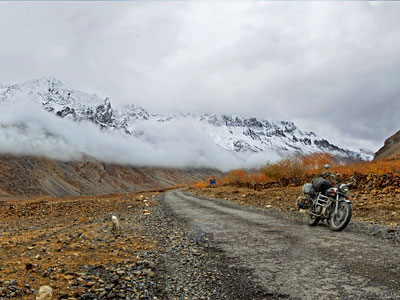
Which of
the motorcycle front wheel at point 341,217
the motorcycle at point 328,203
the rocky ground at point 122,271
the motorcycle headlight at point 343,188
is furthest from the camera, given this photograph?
the motorcycle headlight at point 343,188

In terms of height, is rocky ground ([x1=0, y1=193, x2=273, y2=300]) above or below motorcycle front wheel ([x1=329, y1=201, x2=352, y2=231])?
below

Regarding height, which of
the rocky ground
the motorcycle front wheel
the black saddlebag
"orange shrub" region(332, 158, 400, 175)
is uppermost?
"orange shrub" region(332, 158, 400, 175)

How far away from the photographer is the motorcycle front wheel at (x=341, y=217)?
31.7ft

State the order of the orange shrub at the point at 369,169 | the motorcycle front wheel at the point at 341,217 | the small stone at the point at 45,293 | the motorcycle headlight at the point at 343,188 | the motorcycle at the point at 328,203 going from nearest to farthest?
the small stone at the point at 45,293, the motorcycle front wheel at the point at 341,217, the motorcycle at the point at 328,203, the motorcycle headlight at the point at 343,188, the orange shrub at the point at 369,169

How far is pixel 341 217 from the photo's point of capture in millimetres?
10031

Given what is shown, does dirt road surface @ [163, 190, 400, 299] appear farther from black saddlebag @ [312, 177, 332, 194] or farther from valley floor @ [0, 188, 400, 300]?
black saddlebag @ [312, 177, 332, 194]

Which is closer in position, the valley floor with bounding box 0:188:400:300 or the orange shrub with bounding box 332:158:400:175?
the valley floor with bounding box 0:188:400:300

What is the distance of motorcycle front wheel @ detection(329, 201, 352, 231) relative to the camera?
31.7ft

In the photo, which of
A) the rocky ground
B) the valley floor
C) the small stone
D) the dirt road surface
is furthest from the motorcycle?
the small stone

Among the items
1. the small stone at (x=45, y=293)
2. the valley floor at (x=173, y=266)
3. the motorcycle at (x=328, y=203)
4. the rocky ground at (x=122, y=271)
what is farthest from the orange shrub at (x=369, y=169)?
the small stone at (x=45, y=293)

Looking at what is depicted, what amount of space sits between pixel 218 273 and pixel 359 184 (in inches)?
687

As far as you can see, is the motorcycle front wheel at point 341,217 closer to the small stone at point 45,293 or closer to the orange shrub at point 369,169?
the small stone at point 45,293

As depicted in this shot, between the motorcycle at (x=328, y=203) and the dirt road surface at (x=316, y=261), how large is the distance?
505 millimetres

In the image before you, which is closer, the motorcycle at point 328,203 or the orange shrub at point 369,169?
the motorcycle at point 328,203
